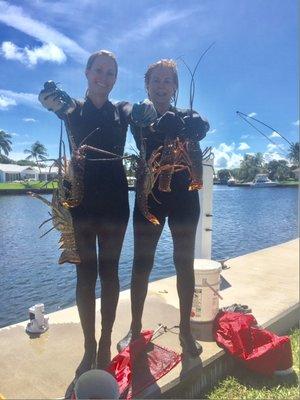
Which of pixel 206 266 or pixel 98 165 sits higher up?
pixel 98 165

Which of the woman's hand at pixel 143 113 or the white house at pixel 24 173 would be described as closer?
the woman's hand at pixel 143 113

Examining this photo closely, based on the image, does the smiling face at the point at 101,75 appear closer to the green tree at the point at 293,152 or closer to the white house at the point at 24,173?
the white house at the point at 24,173

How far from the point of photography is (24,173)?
2486mm

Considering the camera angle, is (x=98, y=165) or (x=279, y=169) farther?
(x=279, y=169)

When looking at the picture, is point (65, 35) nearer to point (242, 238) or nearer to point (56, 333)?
point (56, 333)

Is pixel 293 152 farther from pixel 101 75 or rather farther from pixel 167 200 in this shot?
pixel 101 75

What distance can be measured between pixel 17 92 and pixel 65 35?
1.57ft

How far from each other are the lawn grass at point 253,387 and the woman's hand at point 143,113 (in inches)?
74.5

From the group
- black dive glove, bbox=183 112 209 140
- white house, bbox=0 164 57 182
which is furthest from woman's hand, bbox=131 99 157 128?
white house, bbox=0 164 57 182

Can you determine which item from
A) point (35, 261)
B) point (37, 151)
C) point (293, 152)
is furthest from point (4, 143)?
point (35, 261)

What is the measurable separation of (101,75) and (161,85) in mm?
437

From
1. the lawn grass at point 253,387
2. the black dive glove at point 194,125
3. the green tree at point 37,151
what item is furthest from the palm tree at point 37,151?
the lawn grass at point 253,387

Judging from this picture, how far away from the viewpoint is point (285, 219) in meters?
23.8

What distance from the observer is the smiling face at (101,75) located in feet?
7.47
